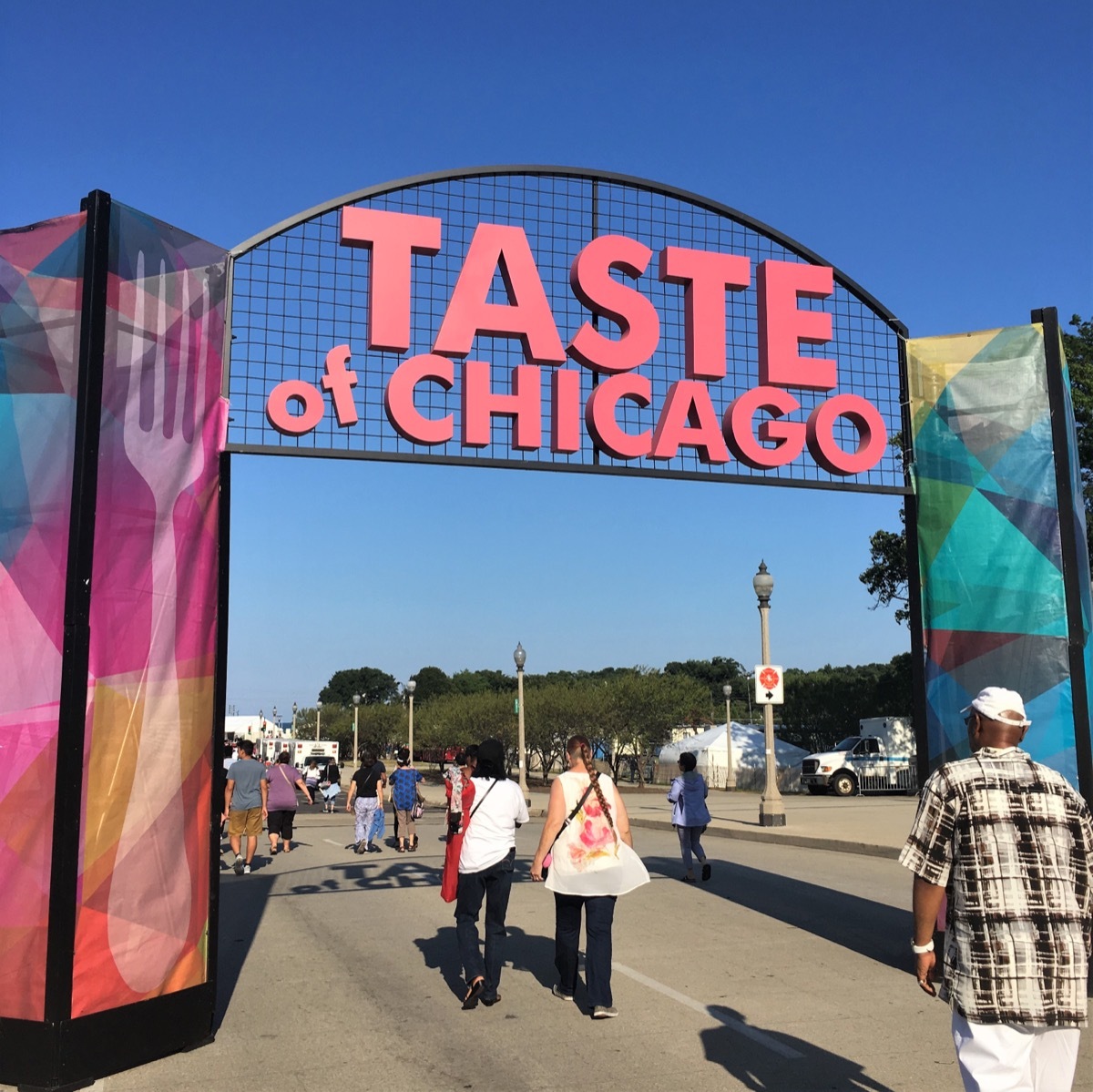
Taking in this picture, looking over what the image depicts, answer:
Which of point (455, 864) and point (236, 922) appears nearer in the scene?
point (455, 864)

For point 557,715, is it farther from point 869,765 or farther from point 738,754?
point 869,765

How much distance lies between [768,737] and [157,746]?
1880 cm

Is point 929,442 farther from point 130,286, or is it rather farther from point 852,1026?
point 130,286

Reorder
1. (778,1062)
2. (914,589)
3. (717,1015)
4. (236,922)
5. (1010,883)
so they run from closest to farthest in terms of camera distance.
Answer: (1010,883)
(778,1062)
(717,1015)
(914,589)
(236,922)

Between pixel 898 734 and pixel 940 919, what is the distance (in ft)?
119

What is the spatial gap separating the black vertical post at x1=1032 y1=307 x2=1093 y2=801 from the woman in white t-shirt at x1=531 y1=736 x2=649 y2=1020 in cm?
333

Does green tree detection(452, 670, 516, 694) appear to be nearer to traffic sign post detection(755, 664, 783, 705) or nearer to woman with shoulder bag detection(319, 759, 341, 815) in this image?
woman with shoulder bag detection(319, 759, 341, 815)

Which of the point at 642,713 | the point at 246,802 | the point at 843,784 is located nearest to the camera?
the point at 246,802

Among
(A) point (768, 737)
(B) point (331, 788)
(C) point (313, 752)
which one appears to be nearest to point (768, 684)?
(A) point (768, 737)

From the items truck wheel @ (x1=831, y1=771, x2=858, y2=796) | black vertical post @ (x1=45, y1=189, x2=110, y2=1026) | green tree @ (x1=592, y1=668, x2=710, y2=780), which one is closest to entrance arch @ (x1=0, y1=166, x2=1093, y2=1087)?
black vertical post @ (x1=45, y1=189, x2=110, y2=1026)

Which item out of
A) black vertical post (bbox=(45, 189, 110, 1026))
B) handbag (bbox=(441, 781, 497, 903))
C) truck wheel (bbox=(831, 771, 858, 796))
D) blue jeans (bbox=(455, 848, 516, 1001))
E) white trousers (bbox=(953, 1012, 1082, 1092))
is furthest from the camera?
truck wheel (bbox=(831, 771, 858, 796))

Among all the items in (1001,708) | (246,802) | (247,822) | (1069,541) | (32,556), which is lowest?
(247,822)

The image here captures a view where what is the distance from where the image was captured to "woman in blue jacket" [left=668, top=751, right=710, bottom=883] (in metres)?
13.9

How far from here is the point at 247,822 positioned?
15805 mm
